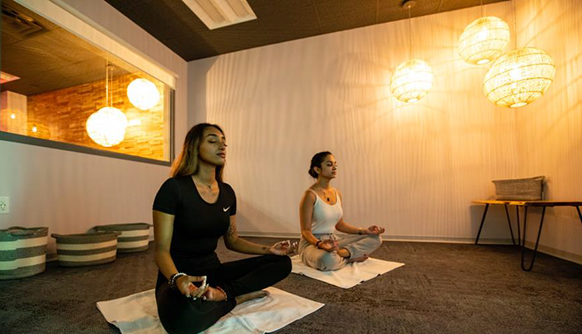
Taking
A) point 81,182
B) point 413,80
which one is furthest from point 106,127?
point 413,80

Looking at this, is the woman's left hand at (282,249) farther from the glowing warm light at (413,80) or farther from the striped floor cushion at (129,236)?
the glowing warm light at (413,80)

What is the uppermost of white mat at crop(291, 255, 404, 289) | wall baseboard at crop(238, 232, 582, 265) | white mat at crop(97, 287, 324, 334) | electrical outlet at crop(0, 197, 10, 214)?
electrical outlet at crop(0, 197, 10, 214)

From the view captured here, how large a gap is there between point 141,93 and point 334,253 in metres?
3.09

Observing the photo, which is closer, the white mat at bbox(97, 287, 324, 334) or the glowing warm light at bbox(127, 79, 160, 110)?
the white mat at bbox(97, 287, 324, 334)

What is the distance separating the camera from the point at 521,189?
2.78m

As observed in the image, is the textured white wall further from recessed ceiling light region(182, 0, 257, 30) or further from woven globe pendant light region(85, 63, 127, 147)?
woven globe pendant light region(85, 63, 127, 147)

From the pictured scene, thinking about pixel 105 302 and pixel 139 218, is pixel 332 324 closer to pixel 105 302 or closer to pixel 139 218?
pixel 105 302

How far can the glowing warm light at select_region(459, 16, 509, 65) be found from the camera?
8.95 ft

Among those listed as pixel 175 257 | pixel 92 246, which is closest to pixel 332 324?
pixel 175 257

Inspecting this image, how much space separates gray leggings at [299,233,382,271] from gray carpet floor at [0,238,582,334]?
21cm

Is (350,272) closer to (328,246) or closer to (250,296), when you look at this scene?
(328,246)

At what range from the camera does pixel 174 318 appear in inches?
41.1

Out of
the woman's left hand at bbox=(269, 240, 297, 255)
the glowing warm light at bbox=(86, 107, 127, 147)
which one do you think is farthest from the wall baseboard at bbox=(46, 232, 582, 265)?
the woman's left hand at bbox=(269, 240, 297, 255)

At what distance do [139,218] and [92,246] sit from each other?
118 centimetres
